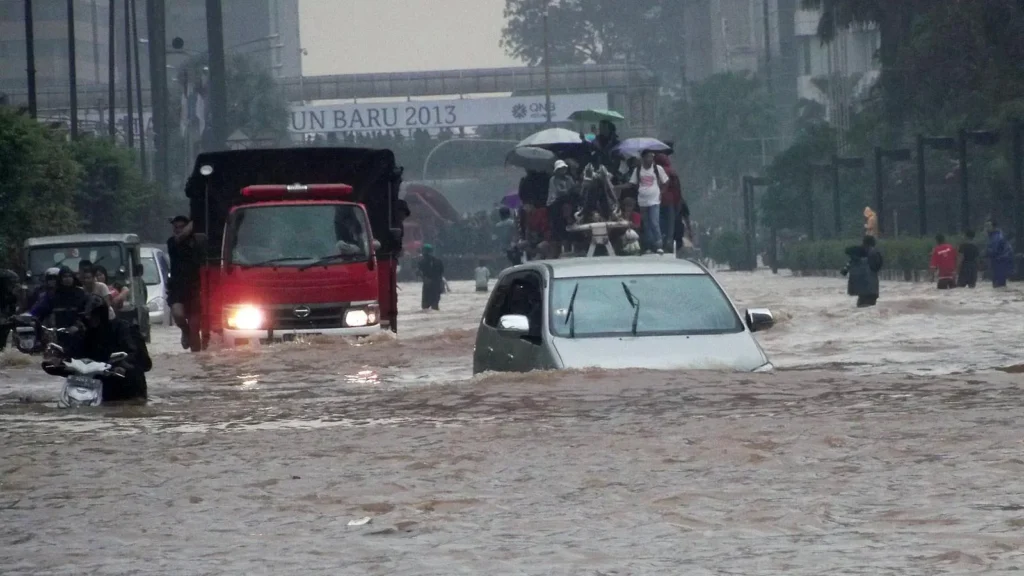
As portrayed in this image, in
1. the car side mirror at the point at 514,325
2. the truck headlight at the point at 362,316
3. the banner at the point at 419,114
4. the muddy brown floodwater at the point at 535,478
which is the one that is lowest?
the muddy brown floodwater at the point at 535,478

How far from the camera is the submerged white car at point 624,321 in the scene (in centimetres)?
1264

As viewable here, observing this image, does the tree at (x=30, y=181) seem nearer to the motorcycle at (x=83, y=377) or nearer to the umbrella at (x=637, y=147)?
the umbrella at (x=637, y=147)

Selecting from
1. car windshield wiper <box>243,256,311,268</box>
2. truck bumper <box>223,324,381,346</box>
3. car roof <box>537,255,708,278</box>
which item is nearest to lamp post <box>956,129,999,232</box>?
truck bumper <box>223,324,381,346</box>

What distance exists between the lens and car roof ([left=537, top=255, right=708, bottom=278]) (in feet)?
44.3

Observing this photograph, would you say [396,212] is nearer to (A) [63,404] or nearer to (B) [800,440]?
(A) [63,404]

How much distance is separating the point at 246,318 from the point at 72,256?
10.3m

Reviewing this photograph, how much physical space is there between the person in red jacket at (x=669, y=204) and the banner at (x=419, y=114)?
71.6 m

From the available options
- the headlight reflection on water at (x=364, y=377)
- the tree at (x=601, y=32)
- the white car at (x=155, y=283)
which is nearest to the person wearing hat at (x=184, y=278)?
the headlight reflection on water at (x=364, y=377)

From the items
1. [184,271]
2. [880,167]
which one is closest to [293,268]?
[184,271]

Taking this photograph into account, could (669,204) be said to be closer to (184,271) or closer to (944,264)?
(184,271)

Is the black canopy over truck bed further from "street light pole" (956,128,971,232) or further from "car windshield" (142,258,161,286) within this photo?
"street light pole" (956,128,971,232)

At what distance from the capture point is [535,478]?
993 cm

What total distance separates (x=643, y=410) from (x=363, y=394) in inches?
155

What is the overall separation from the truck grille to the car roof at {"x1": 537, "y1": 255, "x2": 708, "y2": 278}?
18.0ft
